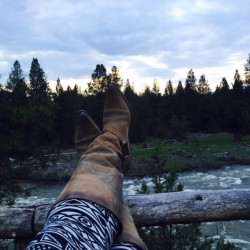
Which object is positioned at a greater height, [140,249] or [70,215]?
[70,215]

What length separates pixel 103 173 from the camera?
177 cm

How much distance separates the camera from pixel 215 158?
926 inches

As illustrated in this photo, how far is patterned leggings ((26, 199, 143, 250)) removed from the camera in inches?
50.3

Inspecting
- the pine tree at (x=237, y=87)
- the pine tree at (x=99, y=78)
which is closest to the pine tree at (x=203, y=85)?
the pine tree at (x=237, y=87)

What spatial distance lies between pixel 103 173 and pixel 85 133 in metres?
0.70

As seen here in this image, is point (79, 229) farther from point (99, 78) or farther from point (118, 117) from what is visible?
point (99, 78)

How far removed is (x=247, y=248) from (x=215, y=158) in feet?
56.9

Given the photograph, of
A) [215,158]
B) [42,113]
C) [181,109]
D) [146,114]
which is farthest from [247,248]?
[181,109]

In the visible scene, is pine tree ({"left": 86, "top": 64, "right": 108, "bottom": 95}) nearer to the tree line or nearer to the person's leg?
the tree line

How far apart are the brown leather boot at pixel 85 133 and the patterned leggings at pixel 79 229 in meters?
0.81

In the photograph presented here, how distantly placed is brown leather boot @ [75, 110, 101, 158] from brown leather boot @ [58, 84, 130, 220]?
77 millimetres

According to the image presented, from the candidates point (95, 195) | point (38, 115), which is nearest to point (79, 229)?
point (95, 195)

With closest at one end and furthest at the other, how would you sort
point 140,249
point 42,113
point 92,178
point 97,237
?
point 97,237 < point 140,249 < point 92,178 < point 42,113

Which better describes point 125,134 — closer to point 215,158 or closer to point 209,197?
point 209,197
